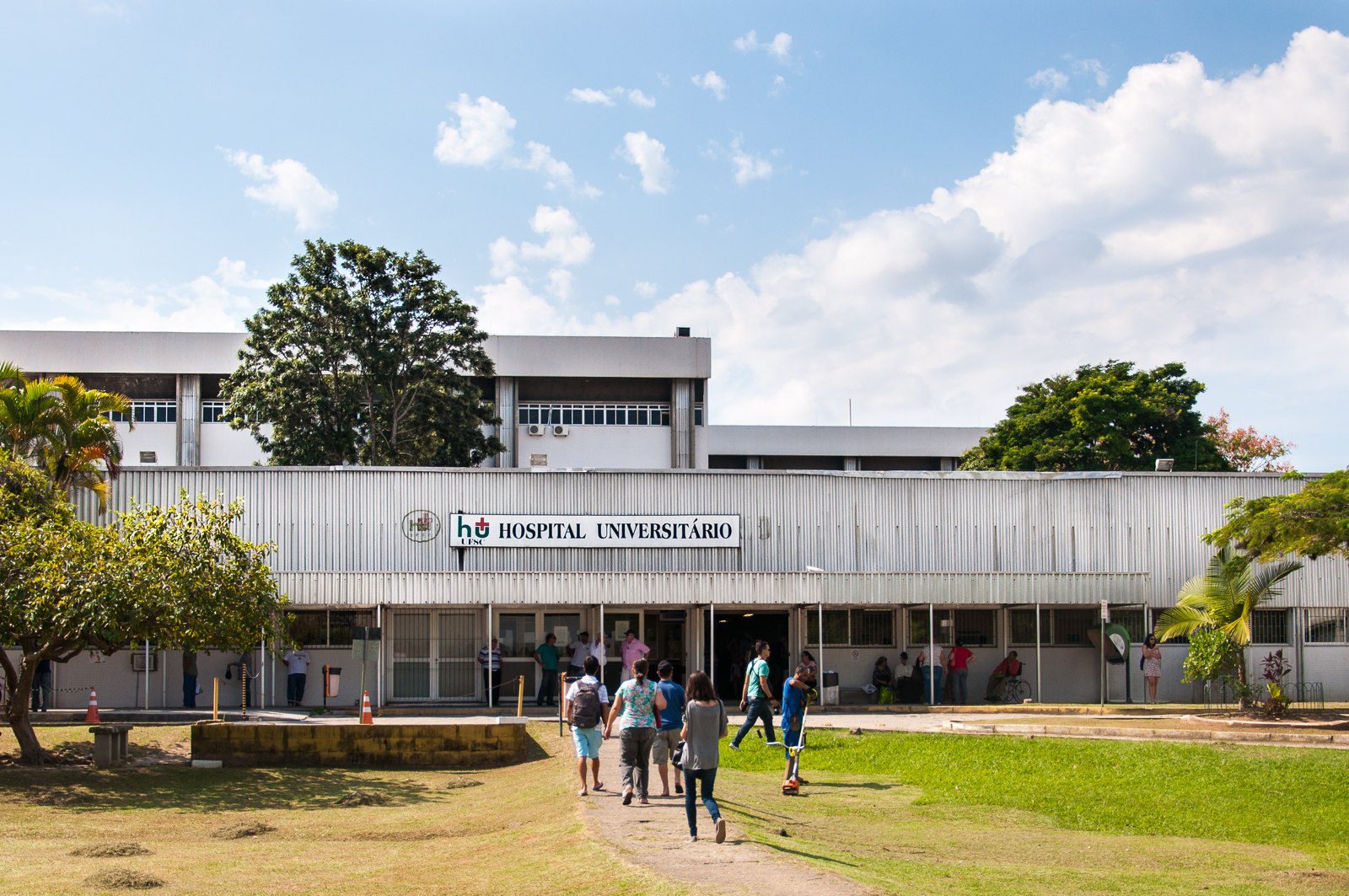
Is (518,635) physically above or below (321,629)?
below

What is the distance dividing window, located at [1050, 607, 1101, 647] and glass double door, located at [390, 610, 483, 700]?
12.5 metres

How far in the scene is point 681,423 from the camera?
1860 inches

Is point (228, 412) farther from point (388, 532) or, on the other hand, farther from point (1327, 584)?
point (1327, 584)

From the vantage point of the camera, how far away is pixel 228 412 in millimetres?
36438

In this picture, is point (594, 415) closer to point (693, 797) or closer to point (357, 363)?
point (357, 363)

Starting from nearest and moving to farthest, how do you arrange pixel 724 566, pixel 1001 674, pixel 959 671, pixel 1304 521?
pixel 1304 521 → pixel 959 671 → pixel 1001 674 → pixel 724 566

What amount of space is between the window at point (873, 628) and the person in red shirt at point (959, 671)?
4.57 feet

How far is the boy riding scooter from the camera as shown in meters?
13.2

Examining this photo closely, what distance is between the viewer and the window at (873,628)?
25422mm

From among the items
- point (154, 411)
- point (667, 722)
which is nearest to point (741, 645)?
point (667, 722)

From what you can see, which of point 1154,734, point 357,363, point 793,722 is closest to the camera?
point 793,722

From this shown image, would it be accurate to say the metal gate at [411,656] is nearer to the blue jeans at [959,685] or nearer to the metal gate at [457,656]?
the metal gate at [457,656]

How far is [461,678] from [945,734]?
430 inches

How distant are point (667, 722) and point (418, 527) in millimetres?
14030
